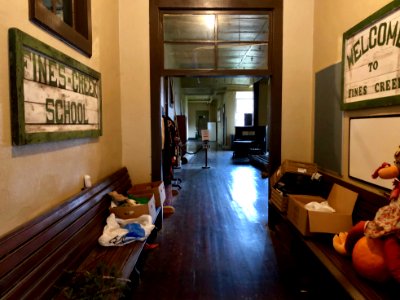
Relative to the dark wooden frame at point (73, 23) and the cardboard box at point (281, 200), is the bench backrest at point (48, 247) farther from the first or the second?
the cardboard box at point (281, 200)

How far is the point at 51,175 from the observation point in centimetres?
209

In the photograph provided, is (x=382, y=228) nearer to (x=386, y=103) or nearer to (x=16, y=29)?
(x=386, y=103)

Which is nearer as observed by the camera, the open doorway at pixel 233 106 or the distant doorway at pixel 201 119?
the open doorway at pixel 233 106

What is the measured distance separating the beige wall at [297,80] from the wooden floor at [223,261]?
113 cm

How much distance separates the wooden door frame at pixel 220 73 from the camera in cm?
372

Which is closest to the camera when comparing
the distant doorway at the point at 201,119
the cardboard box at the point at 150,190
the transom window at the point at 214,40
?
the cardboard box at the point at 150,190

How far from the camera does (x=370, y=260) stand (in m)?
1.77

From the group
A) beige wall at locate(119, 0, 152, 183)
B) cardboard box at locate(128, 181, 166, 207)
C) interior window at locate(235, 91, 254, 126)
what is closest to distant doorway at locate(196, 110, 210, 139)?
interior window at locate(235, 91, 254, 126)

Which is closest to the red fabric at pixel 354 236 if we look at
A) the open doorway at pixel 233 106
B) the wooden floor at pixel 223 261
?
the wooden floor at pixel 223 261

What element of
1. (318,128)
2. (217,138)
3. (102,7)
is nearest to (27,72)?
(102,7)

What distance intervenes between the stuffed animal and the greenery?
1371 millimetres

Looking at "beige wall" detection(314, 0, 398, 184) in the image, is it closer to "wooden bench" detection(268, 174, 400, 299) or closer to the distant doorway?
"wooden bench" detection(268, 174, 400, 299)

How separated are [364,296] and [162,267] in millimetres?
1731

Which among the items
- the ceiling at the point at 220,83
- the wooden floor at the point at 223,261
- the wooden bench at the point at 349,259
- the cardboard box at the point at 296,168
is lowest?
the wooden floor at the point at 223,261
